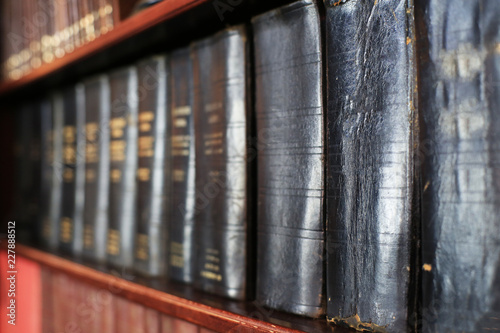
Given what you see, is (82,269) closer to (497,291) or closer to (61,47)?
(61,47)

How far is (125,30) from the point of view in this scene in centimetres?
58

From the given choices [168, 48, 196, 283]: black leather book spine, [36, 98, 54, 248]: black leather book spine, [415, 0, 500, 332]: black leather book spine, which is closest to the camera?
[415, 0, 500, 332]: black leather book spine

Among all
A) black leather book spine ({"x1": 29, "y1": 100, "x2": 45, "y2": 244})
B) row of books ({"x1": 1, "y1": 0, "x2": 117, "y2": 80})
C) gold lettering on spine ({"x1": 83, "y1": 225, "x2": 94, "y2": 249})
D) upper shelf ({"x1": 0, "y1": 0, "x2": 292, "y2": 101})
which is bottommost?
gold lettering on spine ({"x1": 83, "y1": 225, "x2": 94, "y2": 249})

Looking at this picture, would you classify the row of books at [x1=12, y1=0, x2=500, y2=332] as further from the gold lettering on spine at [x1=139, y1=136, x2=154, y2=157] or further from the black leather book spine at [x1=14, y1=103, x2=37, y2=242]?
the black leather book spine at [x1=14, y1=103, x2=37, y2=242]

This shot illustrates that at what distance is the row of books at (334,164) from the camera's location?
0.34 metres

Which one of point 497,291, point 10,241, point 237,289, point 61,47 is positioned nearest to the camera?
point 497,291

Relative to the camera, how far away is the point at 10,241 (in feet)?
3.08

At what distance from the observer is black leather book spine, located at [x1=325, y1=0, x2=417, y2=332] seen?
14.5 inches

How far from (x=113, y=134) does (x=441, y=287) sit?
59 centimetres

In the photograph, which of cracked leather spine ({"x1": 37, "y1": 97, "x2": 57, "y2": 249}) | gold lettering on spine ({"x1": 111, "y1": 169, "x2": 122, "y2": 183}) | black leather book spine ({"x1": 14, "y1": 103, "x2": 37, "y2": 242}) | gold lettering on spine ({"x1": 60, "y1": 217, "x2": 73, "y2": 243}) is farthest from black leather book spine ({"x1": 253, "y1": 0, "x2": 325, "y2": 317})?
black leather book spine ({"x1": 14, "y1": 103, "x2": 37, "y2": 242})

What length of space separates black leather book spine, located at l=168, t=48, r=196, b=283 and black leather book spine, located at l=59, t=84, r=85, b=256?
308mm

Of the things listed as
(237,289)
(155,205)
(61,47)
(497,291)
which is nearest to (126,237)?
(155,205)

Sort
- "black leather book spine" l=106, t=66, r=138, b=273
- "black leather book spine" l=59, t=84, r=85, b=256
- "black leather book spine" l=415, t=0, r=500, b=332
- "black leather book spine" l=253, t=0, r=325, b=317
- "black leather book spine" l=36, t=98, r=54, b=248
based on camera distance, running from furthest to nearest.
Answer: "black leather book spine" l=36, t=98, r=54, b=248 < "black leather book spine" l=59, t=84, r=85, b=256 < "black leather book spine" l=106, t=66, r=138, b=273 < "black leather book spine" l=253, t=0, r=325, b=317 < "black leather book spine" l=415, t=0, r=500, b=332

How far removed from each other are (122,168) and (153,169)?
0.31 feet
